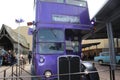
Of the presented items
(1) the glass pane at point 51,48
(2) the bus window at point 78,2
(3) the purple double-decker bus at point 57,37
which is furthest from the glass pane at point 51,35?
(2) the bus window at point 78,2

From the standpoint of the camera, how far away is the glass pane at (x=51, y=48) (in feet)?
31.5

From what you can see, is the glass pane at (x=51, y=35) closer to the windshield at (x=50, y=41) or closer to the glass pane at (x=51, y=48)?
the windshield at (x=50, y=41)

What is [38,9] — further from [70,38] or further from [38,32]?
[70,38]

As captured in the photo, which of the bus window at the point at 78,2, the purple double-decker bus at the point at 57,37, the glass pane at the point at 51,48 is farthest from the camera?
the bus window at the point at 78,2

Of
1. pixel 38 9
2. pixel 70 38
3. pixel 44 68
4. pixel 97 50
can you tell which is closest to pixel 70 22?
pixel 70 38

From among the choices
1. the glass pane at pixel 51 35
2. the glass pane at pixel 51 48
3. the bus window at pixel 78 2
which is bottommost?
the glass pane at pixel 51 48

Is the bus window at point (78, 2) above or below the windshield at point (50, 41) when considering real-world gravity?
above

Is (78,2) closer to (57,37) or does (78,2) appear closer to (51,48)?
(57,37)

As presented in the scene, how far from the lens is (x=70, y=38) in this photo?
417 inches

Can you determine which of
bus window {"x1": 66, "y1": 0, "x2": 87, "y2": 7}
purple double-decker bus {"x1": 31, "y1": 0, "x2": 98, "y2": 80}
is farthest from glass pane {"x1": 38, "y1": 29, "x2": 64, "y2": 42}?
bus window {"x1": 66, "y1": 0, "x2": 87, "y2": 7}

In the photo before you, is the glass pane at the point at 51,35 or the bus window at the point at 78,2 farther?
the bus window at the point at 78,2

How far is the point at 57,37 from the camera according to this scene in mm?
9812

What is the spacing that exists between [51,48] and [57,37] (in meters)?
0.50

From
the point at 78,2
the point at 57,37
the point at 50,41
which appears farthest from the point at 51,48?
the point at 78,2
